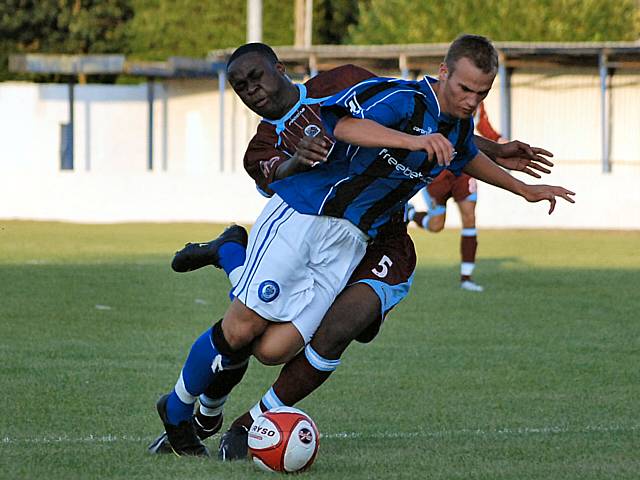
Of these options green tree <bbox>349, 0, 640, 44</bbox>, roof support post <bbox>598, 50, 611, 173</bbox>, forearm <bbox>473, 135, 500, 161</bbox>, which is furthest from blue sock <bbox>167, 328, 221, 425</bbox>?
green tree <bbox>349, 0, 640, 44</bbox>

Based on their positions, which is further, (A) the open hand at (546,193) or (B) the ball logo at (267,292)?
(A) the open hand at (546,193)

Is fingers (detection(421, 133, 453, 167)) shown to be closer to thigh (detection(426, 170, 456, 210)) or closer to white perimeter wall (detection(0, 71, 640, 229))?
thigh (detection(426, 170, 456, 210))

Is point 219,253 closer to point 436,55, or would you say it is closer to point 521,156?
point 521,156

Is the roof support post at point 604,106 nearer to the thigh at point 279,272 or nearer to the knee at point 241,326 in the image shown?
the thigh at point 279,272

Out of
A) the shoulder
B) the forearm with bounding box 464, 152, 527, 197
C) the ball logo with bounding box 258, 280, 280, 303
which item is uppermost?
the shoulder

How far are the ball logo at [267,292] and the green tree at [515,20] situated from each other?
4400 centimetres

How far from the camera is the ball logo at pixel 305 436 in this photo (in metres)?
5.89

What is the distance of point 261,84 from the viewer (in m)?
6.39

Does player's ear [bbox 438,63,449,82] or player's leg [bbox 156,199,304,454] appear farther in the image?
player's leg [bbox 156,199,304,454]

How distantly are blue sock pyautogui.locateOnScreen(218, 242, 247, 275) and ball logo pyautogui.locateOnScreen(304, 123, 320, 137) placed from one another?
2.41 ft

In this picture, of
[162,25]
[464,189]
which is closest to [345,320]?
[464,189]

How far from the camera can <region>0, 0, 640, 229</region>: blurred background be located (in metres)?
26.4

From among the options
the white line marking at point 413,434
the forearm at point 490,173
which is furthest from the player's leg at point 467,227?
the forearm at point 490,173

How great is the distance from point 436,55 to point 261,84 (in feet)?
92.2
